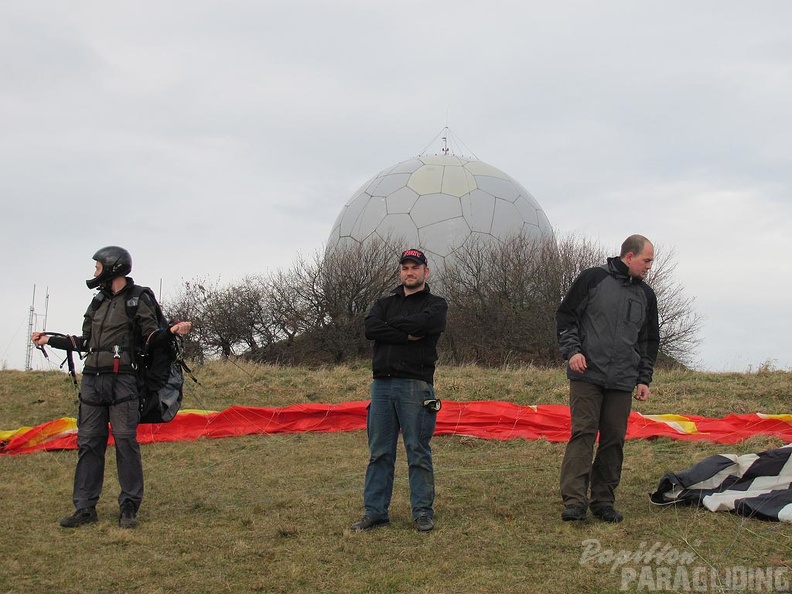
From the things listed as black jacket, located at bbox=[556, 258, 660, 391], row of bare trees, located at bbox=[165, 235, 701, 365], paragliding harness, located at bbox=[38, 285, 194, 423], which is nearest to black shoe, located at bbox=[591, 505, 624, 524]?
black jacket, located at bbox=[556, 258, 660, 391]

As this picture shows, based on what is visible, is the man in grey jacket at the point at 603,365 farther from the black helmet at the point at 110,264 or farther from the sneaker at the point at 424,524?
the black helmet at the point at 110,264

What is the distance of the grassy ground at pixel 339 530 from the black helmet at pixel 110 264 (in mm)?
1698

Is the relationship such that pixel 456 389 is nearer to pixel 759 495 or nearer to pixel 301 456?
pixel 301 456

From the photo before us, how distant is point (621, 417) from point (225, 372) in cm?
973

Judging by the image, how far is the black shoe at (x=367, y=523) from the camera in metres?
5.15

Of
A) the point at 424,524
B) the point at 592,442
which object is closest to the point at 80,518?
the point at 424,524

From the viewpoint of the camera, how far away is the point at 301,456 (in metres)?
8.28

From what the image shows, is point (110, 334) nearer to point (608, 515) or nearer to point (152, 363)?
point (152, 363)

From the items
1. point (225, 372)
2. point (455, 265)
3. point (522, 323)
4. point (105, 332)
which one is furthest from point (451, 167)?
point (105, 332)

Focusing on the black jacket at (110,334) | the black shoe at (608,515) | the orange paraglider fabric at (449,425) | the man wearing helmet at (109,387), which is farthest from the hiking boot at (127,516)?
the orange paraglider fabric at (449,425)

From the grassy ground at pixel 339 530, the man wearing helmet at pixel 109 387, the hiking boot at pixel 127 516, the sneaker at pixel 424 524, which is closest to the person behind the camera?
the grassy ground at pixel 339 530

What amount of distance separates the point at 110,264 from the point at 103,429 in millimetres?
1176

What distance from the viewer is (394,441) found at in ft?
17.6

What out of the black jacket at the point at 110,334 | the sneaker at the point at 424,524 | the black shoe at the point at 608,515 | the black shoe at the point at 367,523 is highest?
the black jacket at the point at 110,334
